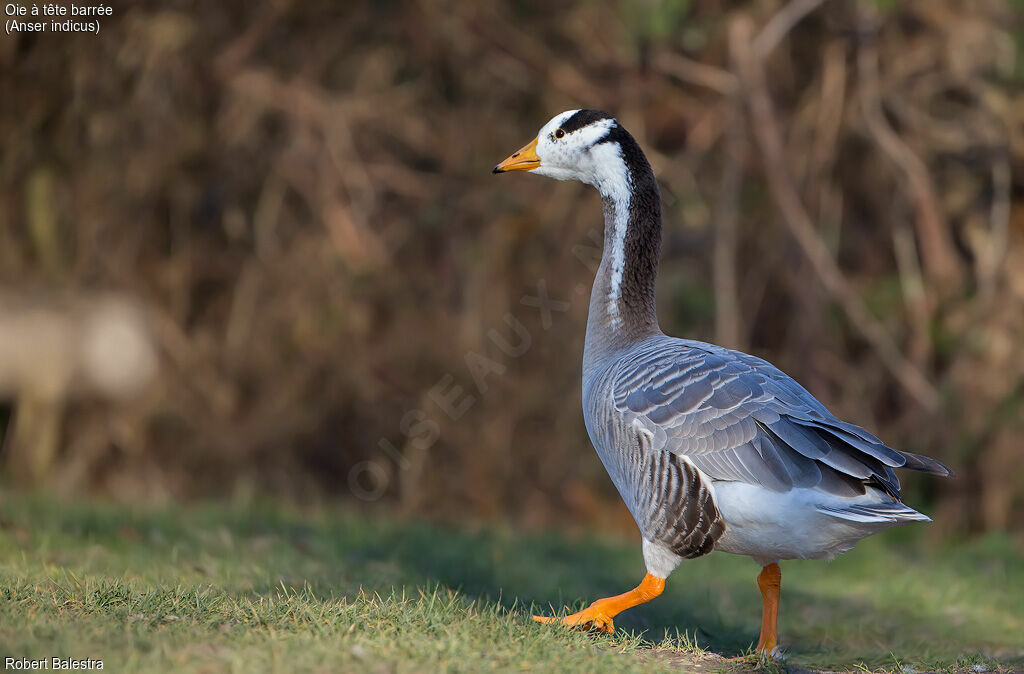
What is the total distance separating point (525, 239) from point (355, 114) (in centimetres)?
231

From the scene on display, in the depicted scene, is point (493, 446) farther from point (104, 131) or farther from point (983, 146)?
point (983, 146)

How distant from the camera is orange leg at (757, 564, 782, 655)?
16.6 feet

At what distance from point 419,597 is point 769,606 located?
66.2 inches

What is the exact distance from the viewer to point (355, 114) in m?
11.9

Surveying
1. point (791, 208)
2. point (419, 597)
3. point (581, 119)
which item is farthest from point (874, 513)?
point (791, 208)

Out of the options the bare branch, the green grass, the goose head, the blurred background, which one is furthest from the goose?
the blurred background

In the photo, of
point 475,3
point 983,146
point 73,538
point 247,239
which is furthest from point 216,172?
point 983,146

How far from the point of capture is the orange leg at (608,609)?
491cm

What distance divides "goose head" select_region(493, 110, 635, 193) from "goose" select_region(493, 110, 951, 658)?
1039 millimetres

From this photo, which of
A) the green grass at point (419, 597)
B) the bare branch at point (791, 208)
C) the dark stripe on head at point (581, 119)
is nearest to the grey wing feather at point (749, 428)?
the green grass at point (419, 597)

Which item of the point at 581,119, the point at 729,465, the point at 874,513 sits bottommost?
the point at 874,513

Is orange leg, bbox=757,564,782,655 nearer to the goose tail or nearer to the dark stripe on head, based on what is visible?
the goose tail

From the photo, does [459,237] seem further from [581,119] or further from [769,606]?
[769,606]

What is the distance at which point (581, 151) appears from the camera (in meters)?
6.07
